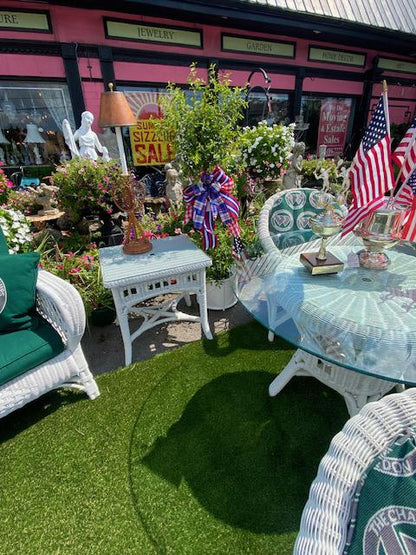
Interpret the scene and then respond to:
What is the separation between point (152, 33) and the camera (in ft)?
19.6

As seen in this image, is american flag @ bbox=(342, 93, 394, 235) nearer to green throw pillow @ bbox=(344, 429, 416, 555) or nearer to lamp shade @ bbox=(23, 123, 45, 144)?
green throw pillow @ bbox=(344, 429, 416, 555)

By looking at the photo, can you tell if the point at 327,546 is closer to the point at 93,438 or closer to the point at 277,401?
the point at 277,401

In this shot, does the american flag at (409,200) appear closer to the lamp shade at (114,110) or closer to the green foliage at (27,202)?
the lamp shade at (114,110)

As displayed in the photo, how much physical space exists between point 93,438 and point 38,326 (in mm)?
871

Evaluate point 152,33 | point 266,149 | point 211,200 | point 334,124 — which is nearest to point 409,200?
point 211,200

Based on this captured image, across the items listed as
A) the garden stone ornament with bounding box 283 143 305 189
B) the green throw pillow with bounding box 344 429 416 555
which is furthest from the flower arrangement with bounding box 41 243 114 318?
the garden stone ornament with bounding box 283 143 305 189

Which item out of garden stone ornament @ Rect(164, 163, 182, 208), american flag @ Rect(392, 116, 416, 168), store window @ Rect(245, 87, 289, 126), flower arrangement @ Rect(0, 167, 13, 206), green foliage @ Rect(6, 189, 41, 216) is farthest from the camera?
store window @ Rect(245, 87, 289, 126)

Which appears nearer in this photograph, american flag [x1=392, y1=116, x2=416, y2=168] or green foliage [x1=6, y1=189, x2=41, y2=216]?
american flag [x1=392, y1=116, x2=416, y2=168]

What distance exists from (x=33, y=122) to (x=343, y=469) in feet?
23.7

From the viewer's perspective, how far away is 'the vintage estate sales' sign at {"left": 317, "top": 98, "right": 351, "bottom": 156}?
925cm

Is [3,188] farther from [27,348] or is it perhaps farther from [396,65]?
[396,65]

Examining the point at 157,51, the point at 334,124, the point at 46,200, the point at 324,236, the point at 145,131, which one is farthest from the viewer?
the point at 334,124

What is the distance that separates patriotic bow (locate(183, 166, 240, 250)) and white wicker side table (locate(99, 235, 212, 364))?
1.00 ft

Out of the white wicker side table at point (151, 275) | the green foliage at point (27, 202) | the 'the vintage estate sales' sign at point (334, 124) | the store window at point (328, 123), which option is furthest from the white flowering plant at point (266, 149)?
the 'the vintage estate sales' sign at point (334, 124)
